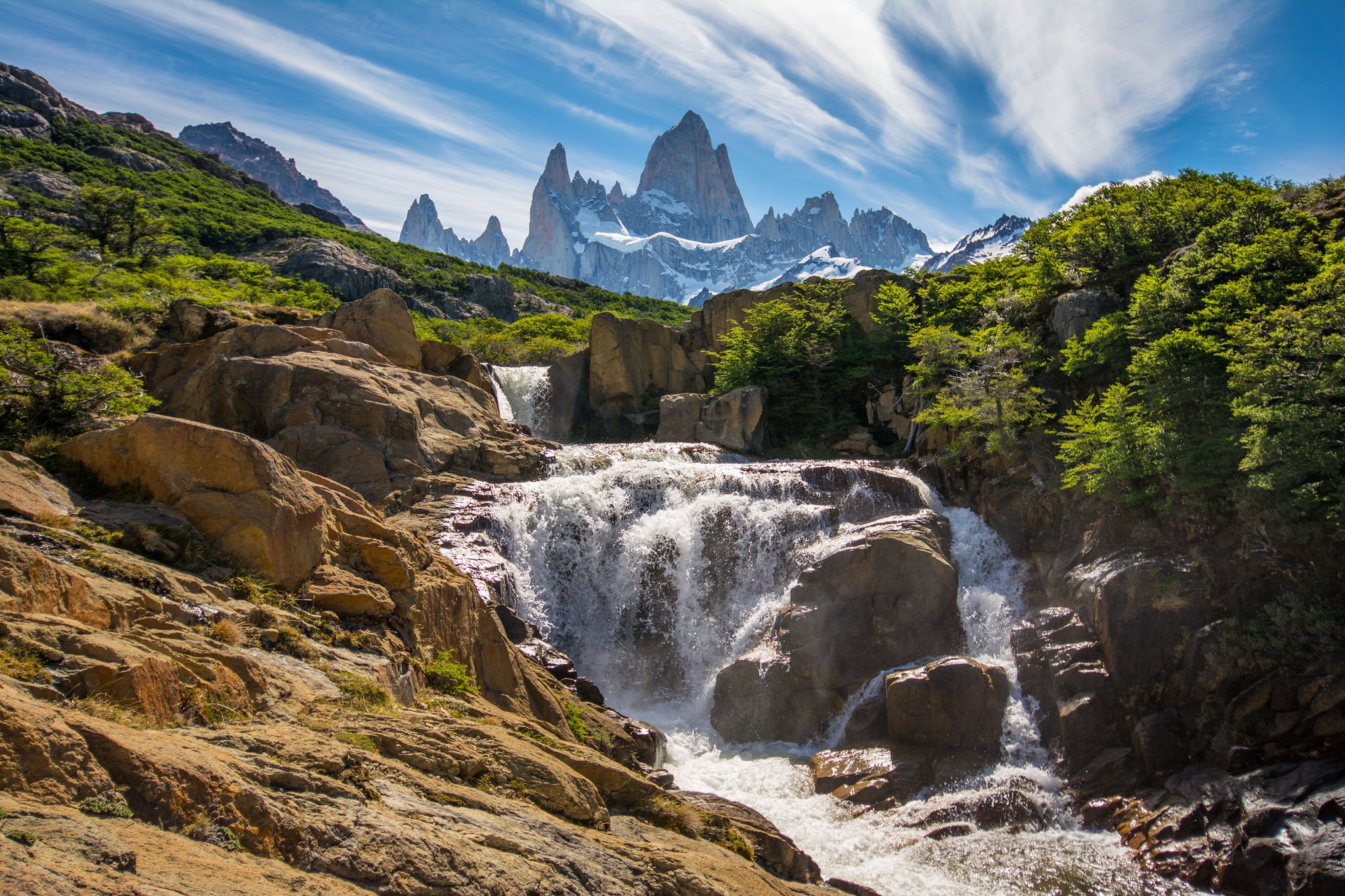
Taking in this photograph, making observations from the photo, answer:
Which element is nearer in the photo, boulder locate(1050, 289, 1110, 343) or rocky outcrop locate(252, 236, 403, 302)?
boulder locate(1050, 289, 1110, 343)

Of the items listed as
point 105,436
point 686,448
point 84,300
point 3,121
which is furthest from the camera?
point 3,121

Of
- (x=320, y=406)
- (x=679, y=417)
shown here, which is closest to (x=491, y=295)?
(x=679, y=417)

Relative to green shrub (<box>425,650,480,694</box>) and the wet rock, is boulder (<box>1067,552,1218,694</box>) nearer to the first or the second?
the wet rock

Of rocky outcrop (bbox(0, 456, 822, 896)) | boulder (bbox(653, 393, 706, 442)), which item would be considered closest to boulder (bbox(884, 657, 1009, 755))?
rocky outcrop (bbox(0, 456, 822, 896))

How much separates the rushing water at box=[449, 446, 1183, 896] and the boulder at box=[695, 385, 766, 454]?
25.1ft

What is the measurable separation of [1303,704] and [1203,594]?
8.91 ft

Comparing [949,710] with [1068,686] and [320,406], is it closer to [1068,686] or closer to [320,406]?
[1068,686]

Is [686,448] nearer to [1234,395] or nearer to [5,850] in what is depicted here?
[1234,395]

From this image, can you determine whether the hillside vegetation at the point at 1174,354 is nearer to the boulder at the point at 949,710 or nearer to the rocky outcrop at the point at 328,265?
the boulder at the point at 949,710

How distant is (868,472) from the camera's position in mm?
24438

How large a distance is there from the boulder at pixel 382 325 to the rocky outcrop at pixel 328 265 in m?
42.8

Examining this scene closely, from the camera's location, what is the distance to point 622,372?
41219mm

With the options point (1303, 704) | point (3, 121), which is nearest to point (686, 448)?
point (1303, 704)

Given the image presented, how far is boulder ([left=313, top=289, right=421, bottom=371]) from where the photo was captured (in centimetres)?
2842
